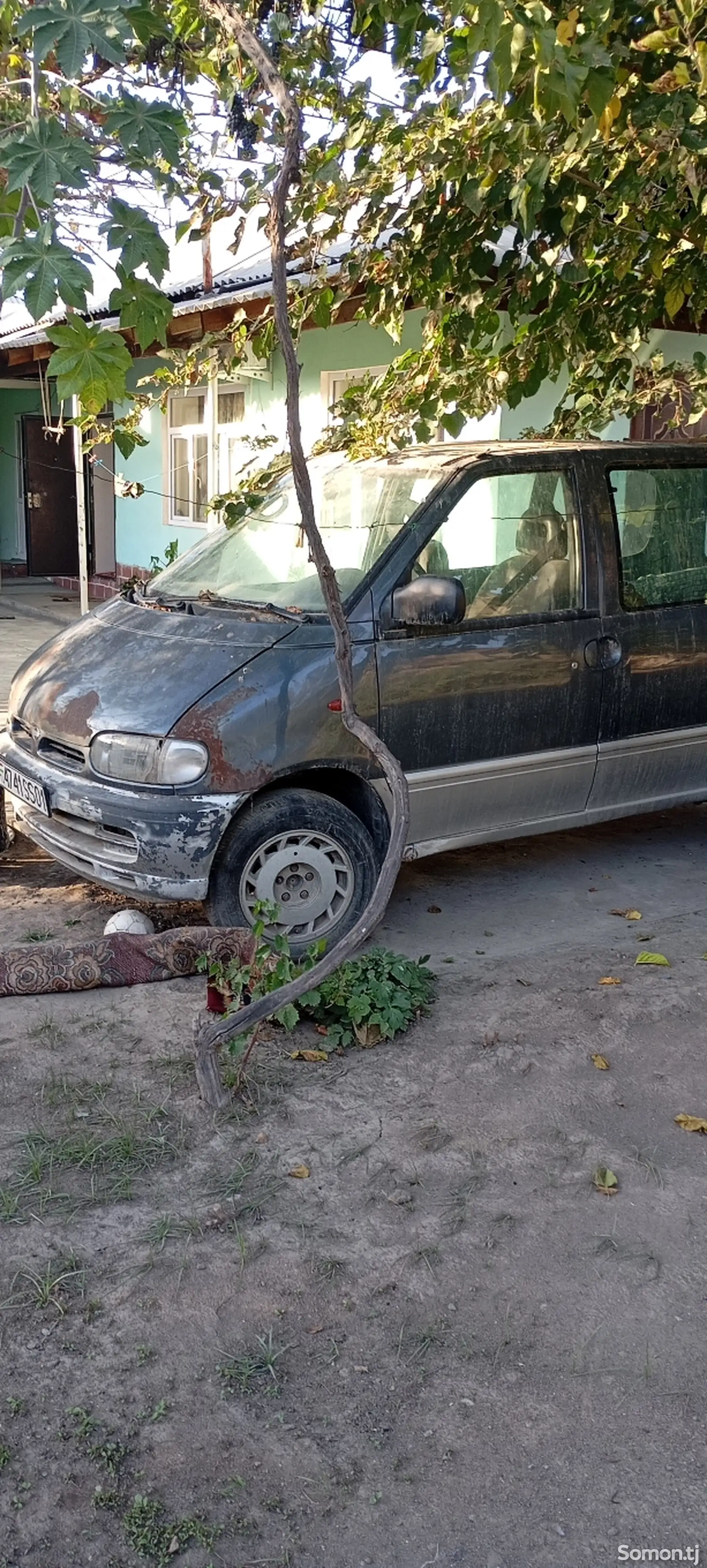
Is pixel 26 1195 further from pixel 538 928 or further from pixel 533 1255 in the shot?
pixel 538 928

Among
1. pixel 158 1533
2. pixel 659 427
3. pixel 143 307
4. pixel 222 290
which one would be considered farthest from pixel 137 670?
pixel 222 290

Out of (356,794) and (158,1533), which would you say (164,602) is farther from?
(158,1533)

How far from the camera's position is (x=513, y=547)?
528 centimetres

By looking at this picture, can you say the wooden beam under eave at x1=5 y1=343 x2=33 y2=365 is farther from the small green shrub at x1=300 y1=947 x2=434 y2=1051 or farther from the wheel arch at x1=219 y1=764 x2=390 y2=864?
the small green shrub at x1=300 y1=947 x2=434 y2=1051

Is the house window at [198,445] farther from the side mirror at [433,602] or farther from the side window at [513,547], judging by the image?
the side mirror at [433,602]

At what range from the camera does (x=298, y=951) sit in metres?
4.73

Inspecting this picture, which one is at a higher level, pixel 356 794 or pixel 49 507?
pixel 49 507

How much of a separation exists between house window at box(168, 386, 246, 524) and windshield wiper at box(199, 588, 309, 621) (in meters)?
8.85

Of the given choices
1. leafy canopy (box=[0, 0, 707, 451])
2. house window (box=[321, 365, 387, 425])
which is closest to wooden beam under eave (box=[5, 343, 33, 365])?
house window (box=[321, 365, 387, 425])

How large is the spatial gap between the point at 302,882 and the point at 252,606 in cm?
112

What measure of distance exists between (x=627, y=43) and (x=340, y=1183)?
434 centimetres

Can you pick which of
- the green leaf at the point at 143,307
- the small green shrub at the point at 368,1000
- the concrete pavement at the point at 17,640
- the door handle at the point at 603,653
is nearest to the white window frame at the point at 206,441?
the concrete pavement at the point at 17,640

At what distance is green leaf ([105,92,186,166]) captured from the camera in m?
3.08

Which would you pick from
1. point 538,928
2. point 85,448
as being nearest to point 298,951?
point 538,928
